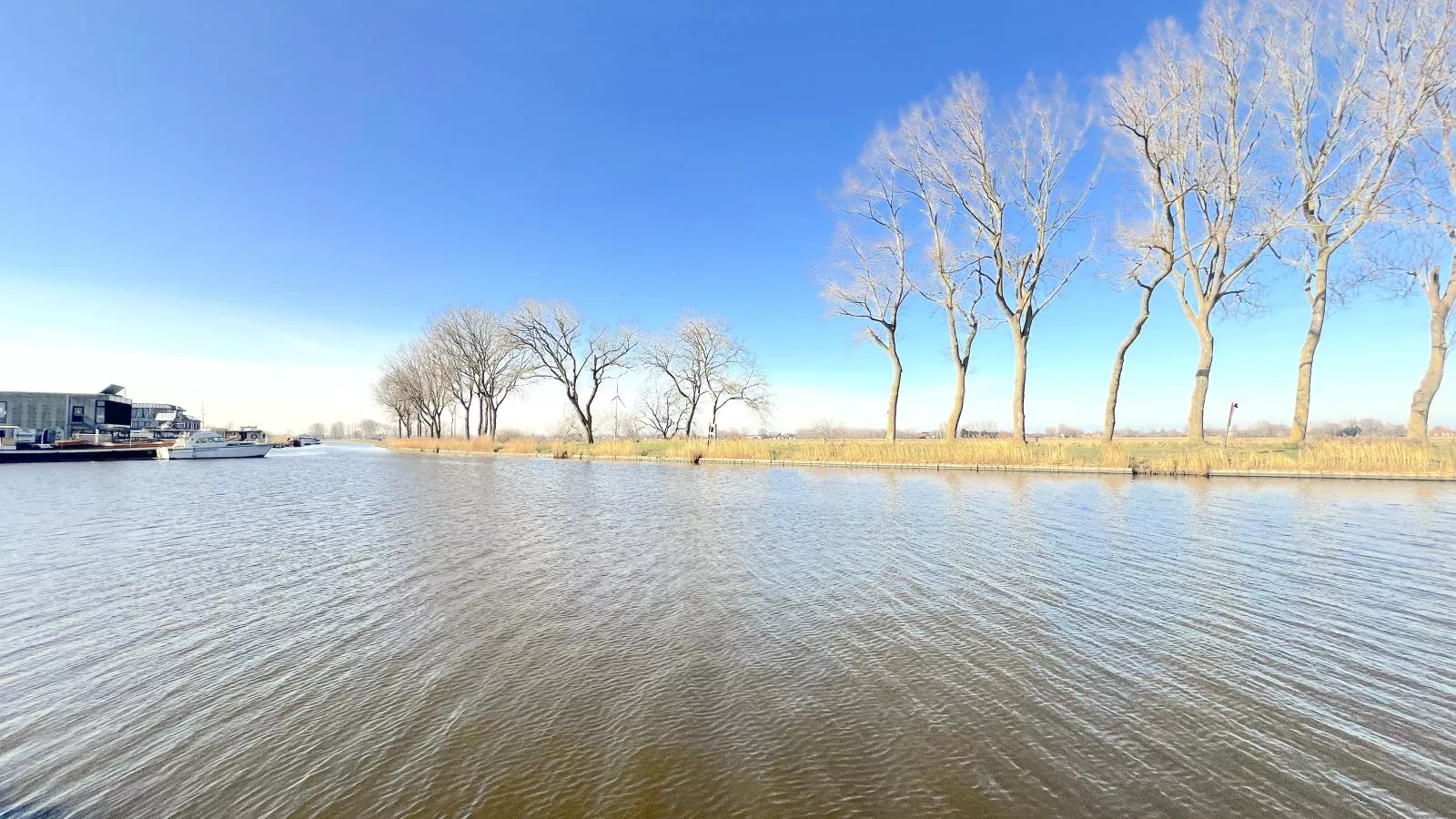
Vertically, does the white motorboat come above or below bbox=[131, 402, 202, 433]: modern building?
below

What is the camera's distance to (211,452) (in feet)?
127

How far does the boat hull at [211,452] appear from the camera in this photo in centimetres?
3750

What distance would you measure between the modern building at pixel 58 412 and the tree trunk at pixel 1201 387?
83277 millimetres

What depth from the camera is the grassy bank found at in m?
17.4

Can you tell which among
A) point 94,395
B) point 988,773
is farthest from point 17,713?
point 94,395

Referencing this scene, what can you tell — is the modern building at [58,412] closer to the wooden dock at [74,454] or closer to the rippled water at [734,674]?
the wooden dock at [74,454]

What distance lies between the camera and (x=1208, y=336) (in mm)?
23172

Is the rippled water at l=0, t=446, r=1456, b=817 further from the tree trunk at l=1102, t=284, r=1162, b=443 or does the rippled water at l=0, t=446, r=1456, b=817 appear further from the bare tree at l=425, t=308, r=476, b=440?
the bare tree at l=425, t=308, r=476, b=440

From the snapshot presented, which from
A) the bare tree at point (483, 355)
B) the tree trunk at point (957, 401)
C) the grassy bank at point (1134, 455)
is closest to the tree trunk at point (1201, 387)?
the grassy bank at point (1134, 455)

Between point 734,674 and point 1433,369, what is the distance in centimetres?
3005

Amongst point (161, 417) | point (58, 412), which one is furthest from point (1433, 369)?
point (161, 417)

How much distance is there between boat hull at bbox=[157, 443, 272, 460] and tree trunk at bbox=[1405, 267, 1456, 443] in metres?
62.0

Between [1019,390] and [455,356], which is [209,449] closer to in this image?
[455,356]

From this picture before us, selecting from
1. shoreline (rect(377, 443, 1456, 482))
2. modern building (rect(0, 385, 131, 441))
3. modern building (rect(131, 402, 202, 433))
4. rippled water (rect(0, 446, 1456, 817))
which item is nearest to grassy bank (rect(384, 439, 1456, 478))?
shoreline (rect(377, 443, 1456, 482))
